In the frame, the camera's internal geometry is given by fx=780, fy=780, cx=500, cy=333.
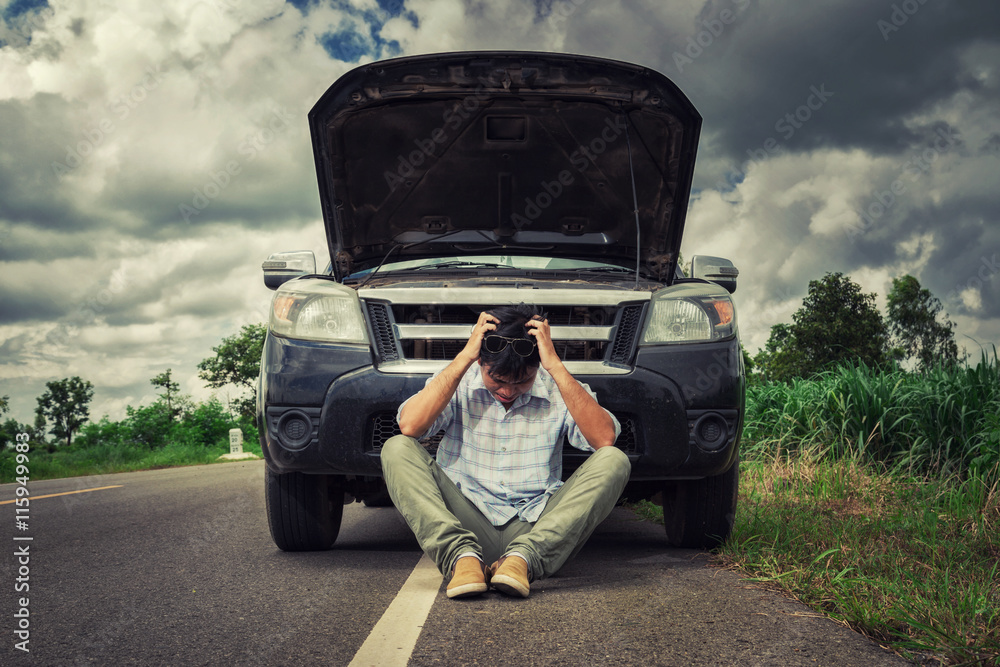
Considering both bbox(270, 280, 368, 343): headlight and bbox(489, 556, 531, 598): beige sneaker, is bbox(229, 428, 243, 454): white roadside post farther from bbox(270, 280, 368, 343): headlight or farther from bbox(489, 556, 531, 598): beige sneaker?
bbox(489, 556, 531, 598): beige sneaker

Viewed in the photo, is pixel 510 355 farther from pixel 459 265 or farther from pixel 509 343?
pixel 459 265

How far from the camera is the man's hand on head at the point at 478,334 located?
3.38 meters

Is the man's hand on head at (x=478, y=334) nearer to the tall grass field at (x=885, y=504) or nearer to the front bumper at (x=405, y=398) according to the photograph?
the front bumper at (x=405, y=398)

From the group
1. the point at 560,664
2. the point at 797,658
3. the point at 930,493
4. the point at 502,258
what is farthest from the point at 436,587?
the point at 930,493

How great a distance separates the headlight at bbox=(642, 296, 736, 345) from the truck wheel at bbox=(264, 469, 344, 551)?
179cm

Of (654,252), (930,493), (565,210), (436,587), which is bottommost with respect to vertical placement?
(930,493)

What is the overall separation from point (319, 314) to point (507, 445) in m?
1.08

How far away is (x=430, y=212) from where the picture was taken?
4.66 m

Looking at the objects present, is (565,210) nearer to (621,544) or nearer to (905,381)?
(621,544)

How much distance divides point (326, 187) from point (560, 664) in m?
2.90

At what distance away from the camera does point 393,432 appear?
11.9 feet

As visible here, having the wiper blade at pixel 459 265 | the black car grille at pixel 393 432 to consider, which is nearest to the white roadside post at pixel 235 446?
the wiper blade at pixel 459 265

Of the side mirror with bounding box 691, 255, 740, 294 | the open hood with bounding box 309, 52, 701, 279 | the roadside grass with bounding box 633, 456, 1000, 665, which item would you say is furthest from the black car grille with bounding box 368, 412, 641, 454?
the side mirror with bounding box 691, 255, 740, 294

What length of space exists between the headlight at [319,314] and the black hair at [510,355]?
617 millimetres
